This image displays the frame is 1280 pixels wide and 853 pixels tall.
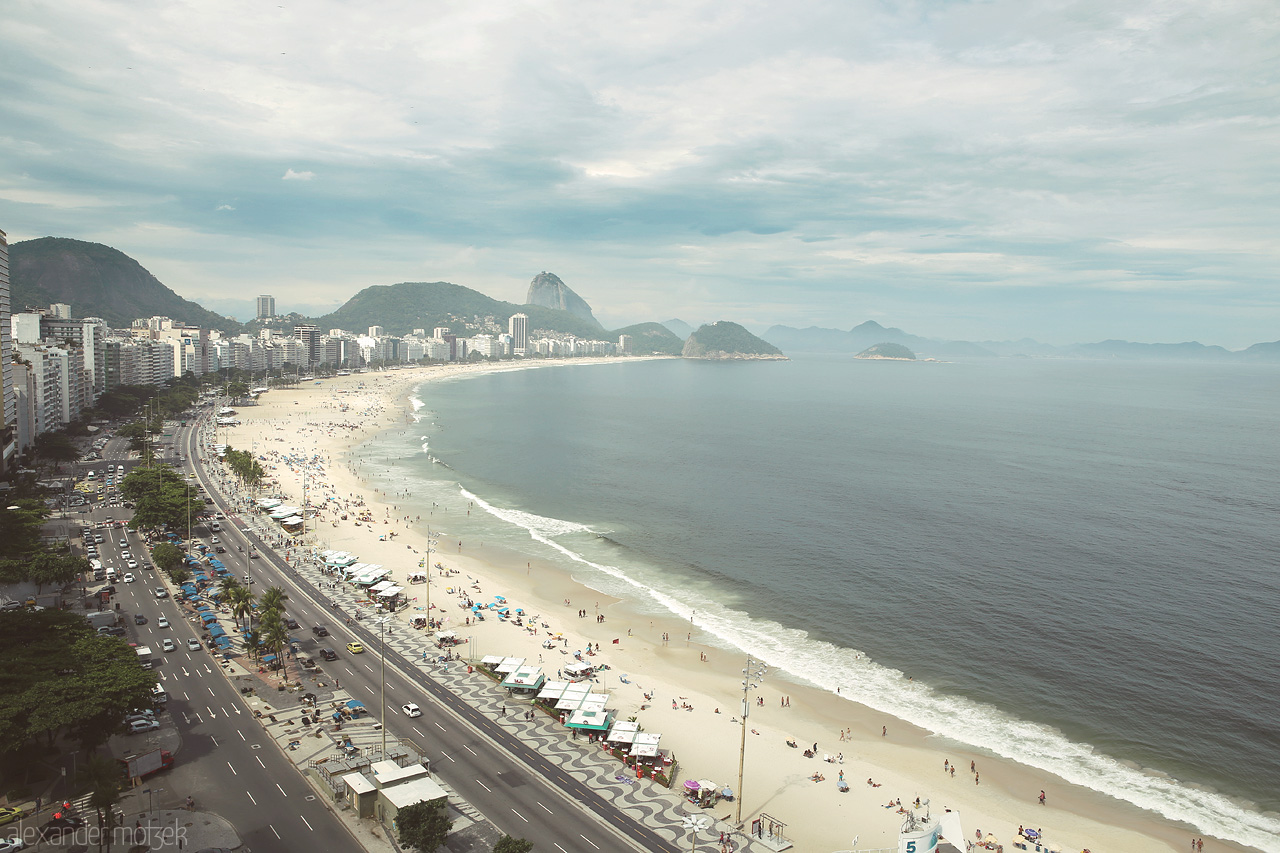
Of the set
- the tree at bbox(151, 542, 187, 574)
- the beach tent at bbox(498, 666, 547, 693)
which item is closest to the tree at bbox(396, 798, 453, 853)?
the beach tent at bbox(498, 666, 547, 693)

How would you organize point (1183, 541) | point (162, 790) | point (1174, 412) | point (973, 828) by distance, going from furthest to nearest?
1. point (1174, 412)
2. point (1183, 541)
3. point (973, 828)
4. point (162, 790)

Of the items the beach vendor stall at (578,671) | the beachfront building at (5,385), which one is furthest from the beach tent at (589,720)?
the beachfront building at (5,385)

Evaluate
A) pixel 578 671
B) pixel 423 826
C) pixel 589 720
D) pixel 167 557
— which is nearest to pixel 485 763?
pixel 589 720

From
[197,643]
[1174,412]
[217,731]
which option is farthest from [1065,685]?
[1174,412]

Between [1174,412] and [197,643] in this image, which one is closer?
Answer: [197,643]

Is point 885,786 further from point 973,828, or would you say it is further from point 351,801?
point 351,801

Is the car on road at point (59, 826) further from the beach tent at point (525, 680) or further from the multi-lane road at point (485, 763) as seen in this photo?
the beach tent at point (525, 680)
